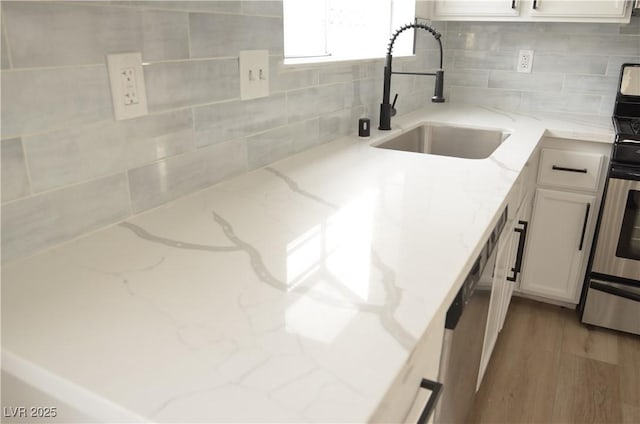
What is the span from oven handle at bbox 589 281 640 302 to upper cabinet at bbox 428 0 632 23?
1204 millimetres

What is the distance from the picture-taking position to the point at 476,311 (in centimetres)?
117

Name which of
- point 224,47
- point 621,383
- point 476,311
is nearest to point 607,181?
point 621,383

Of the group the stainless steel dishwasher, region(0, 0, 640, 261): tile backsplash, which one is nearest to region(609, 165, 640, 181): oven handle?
the stainless steel dishwasher

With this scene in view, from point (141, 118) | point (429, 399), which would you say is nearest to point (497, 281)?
point (429, 399)

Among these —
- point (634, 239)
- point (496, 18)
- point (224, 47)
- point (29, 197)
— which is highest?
point (496, 18)

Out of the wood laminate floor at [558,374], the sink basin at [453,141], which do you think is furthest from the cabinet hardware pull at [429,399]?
the sink basin at [453,141]

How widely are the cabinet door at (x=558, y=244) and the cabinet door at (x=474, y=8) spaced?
906 millimetres

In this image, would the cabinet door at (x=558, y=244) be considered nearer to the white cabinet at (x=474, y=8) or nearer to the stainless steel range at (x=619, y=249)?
the stainless steel range at (x=619, y=249)

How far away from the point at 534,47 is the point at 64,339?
2.73 m

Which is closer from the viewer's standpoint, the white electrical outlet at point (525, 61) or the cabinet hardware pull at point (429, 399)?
the cabinet hardware pull at point (429, 399)

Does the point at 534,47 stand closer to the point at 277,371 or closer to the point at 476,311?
the point at 476,311

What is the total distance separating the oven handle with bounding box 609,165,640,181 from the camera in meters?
2.03

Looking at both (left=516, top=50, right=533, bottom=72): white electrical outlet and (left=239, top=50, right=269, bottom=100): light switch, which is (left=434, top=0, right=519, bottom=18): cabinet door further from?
(left=239, top=50, right=269, bottom=100): light switch

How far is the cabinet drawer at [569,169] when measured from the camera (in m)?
2.19
